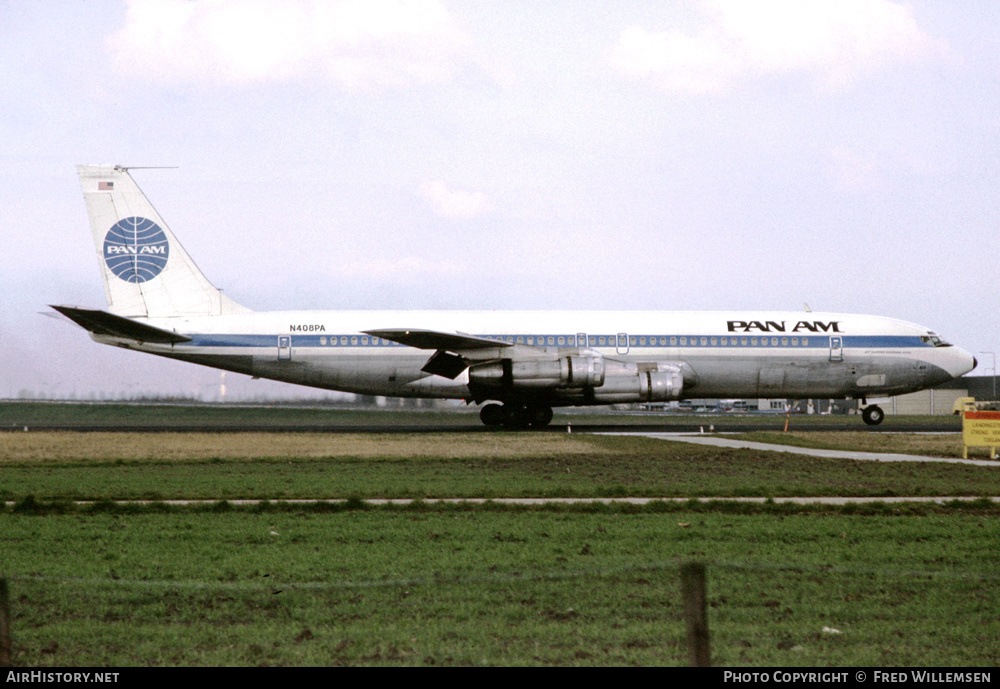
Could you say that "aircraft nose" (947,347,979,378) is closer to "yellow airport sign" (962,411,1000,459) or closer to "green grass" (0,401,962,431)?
"green grass" (0,401,962,431)

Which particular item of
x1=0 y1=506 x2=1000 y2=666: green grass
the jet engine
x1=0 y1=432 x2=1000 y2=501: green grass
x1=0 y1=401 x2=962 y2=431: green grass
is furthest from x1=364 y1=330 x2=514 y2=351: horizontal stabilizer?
x1=0 y1=506 x2=1000 y2=666: green grass

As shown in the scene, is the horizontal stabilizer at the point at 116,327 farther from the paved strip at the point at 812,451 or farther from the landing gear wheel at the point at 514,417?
the paved strip at the point at 812,451

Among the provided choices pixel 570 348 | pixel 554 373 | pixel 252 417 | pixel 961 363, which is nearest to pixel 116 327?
pixel 252 417

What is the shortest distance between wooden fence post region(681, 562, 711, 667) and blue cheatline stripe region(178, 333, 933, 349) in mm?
29537

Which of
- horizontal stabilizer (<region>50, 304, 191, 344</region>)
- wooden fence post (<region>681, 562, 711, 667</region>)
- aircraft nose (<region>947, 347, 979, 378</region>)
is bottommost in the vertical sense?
wooden fence post (<region>681, 562, 711, 667</region>)

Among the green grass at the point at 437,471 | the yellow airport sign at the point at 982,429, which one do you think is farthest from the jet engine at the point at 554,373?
the yellow airport sign at the point at 982,429

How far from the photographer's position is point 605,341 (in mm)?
35156

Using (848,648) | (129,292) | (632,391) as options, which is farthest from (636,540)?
(129,292)

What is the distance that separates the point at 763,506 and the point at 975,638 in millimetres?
8025

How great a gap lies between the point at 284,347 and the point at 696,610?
30809 mm

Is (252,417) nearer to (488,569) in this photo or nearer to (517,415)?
(517,415)

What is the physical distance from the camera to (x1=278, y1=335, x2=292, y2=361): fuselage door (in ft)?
113

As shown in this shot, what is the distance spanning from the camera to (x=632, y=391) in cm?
3375

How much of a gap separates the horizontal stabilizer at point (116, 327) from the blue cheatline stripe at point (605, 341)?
82 centimetres
